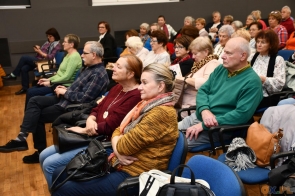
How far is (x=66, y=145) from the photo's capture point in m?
2.53

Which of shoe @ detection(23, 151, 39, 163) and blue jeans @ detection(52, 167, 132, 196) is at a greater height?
blue jeans @ detection(52, 167, 132, 196)

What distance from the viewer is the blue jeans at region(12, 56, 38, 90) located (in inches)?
269

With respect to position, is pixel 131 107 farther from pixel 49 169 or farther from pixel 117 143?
pixel 49 169

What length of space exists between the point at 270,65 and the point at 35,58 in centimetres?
486

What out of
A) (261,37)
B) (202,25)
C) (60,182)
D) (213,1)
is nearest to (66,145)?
(60,182)

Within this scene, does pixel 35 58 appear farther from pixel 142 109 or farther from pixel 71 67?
pixel 142 109

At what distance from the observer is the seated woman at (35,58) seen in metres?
6.50

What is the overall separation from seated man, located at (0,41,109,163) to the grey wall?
14.8 feet

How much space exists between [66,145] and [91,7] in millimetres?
5995

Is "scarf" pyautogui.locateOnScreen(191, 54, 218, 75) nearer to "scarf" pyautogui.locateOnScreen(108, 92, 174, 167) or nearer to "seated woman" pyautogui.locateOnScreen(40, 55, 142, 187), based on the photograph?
"seated woman" pyautogui.locateOnScreen(40, 55, 142, 187)

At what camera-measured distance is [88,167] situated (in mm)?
2061

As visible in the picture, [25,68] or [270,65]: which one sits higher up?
[270,65]

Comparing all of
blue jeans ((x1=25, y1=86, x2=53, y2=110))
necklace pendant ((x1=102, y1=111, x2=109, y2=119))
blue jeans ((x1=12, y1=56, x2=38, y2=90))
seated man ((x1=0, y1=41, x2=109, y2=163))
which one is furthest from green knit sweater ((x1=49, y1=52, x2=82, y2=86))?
blue jeans ((x1=12, y1=56, x2=38, y2=90))

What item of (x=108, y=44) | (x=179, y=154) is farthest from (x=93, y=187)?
→ (x=108, y=44)
